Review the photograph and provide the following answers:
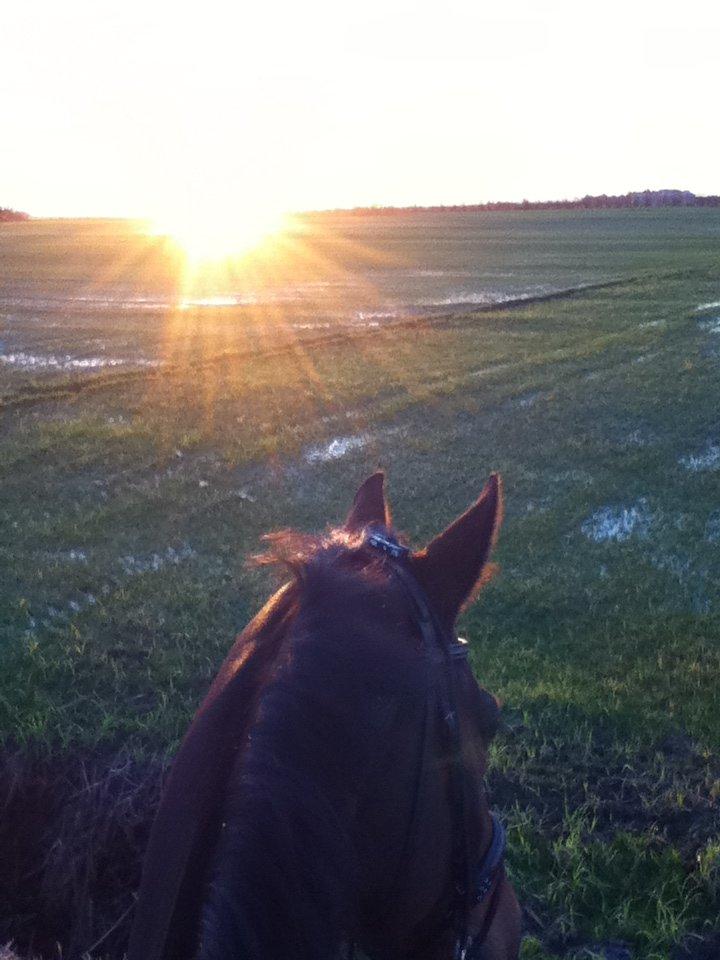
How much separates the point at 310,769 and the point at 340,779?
0.20ft

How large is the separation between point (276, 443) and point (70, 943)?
753 cm

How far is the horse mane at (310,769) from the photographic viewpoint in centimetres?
131

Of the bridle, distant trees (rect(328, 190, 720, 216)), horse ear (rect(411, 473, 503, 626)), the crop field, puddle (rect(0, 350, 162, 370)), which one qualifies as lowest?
the crop field

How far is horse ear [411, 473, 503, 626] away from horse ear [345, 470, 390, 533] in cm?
21

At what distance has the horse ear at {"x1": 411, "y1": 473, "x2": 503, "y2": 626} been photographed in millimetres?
1705

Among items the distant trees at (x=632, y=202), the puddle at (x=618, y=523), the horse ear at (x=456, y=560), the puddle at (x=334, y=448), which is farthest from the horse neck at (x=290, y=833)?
the distant trees at (x=632, y=202)

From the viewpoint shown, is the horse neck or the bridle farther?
the bridle

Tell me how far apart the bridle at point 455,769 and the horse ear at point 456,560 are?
0.04 m

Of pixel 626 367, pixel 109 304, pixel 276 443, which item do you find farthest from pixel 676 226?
pixel 276 443

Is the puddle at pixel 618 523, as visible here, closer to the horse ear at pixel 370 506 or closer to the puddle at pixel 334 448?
the puddle at pixel 334 448

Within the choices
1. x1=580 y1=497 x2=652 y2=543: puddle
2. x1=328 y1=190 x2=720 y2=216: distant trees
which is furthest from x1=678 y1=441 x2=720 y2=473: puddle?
x1=328 y1=190 x2=720 y2=216: distant trees

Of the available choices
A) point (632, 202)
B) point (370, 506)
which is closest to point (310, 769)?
point (370, 506)

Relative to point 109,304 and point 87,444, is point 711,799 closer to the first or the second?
point 87,444

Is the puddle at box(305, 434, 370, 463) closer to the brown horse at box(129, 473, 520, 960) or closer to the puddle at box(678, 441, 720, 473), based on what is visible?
the puddle at box(678, 441, 720, 473)
